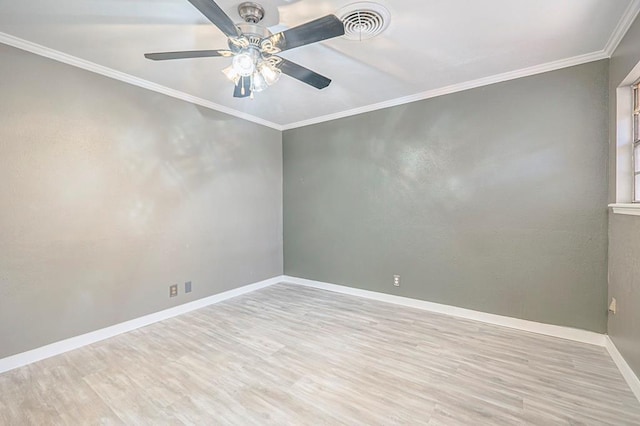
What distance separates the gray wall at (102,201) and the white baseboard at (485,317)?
1.66 metres

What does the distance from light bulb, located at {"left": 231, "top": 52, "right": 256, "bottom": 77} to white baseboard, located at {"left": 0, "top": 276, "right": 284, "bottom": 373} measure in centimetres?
266

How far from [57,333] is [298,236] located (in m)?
2.89

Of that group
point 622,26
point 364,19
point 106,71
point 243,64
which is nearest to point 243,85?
point 243,64

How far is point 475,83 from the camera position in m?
2.97

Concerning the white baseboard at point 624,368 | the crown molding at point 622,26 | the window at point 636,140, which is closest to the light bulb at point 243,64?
the crown molding at point 622,26

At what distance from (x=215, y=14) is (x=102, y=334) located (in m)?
2.91

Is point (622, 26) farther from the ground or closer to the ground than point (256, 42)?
farther from the ground

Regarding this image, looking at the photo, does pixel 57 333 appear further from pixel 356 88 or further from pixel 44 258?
pixel 356 88

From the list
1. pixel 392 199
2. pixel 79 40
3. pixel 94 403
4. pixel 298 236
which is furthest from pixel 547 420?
pixel 79 40

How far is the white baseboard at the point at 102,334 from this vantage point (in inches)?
87.2

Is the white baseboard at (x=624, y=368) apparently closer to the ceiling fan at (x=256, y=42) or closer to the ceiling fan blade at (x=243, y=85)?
the ceiling fan at (x=256, y=42)

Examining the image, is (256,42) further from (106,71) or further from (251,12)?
(106,71)

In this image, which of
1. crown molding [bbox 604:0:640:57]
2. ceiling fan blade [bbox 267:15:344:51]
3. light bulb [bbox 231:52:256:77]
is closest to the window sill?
crown molding [bbox 604:0:640:57]

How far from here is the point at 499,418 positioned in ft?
5.38
